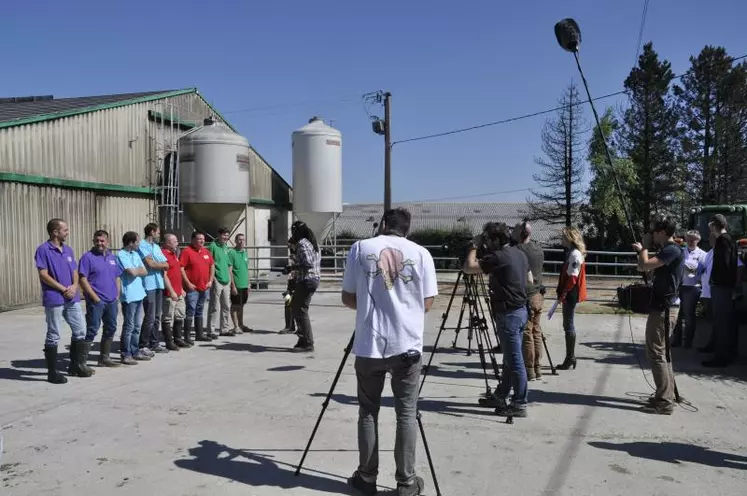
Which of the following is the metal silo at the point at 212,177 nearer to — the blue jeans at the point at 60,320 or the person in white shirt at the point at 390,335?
the blue jeans at the point at 60,320

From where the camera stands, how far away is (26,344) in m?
9.28

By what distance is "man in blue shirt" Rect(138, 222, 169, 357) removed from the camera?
316 inches

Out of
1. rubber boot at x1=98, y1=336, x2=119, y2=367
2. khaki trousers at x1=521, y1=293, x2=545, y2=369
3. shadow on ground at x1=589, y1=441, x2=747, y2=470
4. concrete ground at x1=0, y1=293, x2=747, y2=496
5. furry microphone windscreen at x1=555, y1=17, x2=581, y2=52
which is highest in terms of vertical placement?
furry microphone windscreen at x1=555, y1=17, x2=581, y2=52

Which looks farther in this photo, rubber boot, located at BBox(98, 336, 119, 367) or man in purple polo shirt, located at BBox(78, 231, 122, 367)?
rubber boot, located at BBox(98, 336, 119, 367)

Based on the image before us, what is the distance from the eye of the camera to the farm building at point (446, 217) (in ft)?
137

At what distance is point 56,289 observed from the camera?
261 inches

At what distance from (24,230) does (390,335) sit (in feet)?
42.0

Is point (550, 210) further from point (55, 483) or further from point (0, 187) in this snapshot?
point (55, 483)

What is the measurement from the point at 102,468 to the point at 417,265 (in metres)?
2.73

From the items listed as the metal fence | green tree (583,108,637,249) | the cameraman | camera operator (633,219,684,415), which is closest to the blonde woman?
camera operator (633,219,684,415)

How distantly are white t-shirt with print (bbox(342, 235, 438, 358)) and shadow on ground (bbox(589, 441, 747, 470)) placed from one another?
2.15 meters

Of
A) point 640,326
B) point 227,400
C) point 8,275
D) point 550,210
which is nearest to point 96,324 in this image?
point 227,400

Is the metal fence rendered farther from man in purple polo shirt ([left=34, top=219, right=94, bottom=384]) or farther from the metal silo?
man in purple polo shirt ([left=34, top=219, right=94, bottom=384])

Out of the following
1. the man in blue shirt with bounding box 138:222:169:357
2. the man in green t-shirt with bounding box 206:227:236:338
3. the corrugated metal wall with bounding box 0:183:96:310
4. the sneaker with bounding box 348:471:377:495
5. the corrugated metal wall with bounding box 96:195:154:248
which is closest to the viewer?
the sneaker with bounding box 348:471:377:495
